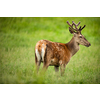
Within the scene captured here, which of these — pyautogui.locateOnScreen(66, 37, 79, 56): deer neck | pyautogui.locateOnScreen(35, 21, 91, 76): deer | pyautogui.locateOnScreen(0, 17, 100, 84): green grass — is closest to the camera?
pyautogui.locateOnScreen(35, 21, 91, 76): deer

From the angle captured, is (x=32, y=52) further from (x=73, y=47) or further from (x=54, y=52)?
(x=54, y=52)

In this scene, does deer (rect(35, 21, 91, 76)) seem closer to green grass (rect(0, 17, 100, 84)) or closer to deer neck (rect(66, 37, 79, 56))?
deer neck (rect(66, 37, 79, 56))

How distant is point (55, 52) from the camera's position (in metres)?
4.46

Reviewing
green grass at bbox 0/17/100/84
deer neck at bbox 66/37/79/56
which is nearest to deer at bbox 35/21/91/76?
deer neck at bbox 66/37/79/56

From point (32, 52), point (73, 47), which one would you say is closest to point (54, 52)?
point (73, 47)

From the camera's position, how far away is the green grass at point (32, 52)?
4.46 m

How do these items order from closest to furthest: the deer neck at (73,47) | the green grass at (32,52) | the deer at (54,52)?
the deer at (54,52) → the green grass at (32,52) → the deer neck at (73,47)

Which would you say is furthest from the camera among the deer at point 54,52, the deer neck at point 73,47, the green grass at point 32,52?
the deer neck at point 73,47

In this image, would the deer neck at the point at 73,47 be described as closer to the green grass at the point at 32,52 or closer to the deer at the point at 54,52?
the deer at the point at 54,52

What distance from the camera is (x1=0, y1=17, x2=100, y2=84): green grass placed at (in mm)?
4457

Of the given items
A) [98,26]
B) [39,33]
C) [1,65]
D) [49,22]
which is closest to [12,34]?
[39,33]

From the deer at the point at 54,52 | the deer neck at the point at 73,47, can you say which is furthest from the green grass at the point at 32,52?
the deer neck at the point at 73,47

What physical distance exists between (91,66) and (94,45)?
372 centimetres
